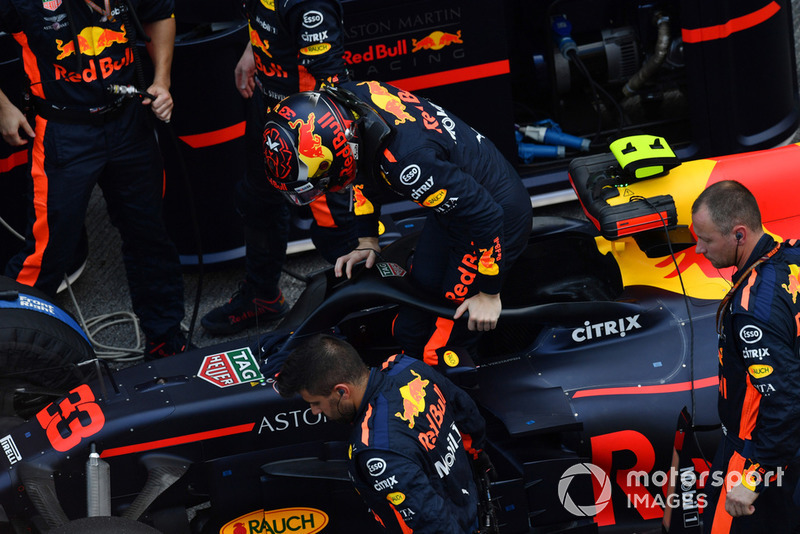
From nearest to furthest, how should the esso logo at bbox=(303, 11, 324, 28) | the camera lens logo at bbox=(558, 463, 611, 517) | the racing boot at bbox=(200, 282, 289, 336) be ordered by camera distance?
the camera lens logo at bbox=(558, 463, 611, 517)
the esso logo at bbox=(303, 11, 324, 28)
the racing boot at bbox=(200, 282, 289, 336)

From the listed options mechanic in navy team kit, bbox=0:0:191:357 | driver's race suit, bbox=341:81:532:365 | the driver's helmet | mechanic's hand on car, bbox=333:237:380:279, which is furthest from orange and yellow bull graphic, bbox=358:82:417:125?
mechanic in navy team kit, bbox=0:0:191:357

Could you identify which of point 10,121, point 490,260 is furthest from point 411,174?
point 10,121

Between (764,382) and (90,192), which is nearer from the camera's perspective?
(764,382)

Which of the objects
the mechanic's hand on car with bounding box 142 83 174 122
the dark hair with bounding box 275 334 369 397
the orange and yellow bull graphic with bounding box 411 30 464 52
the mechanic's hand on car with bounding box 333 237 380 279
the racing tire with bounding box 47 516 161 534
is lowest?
the racing tire with bounding box 47 516 161 534

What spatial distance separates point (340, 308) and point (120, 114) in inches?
53.8

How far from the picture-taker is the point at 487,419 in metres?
3.14

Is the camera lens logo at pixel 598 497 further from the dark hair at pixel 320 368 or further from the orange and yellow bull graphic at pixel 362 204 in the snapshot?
the orange and yellow bull graphic at pixel 362 204

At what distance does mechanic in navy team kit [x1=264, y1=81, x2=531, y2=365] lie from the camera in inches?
111

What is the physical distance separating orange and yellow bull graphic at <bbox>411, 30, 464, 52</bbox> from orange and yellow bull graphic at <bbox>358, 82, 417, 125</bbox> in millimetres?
1568

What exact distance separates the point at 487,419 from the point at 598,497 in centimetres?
46

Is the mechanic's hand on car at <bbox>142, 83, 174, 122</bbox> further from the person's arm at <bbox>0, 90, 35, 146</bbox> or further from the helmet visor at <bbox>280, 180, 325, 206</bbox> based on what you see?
the helmet visor at <bbox>280, 180, 325, 206</bbox>

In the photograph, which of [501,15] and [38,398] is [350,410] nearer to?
[38,398]

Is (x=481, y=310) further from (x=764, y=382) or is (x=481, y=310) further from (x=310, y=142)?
(x=764, y=382)

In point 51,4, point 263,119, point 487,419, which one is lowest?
point 487,419
